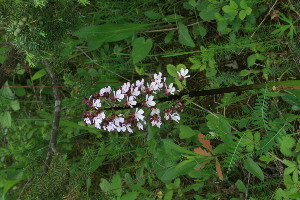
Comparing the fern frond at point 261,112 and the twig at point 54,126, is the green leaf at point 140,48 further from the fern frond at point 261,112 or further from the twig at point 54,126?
the fern frond at point 261,112

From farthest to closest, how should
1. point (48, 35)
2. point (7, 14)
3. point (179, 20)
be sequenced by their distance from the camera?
point (179, 20)
point (48, 35)
point (7, 14)

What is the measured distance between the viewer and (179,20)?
2705mm

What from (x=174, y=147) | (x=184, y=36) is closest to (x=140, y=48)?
(x=184, y=36)

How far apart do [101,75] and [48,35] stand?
0.88 meters

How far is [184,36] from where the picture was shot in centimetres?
258

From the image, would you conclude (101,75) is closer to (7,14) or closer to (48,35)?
(48,35)

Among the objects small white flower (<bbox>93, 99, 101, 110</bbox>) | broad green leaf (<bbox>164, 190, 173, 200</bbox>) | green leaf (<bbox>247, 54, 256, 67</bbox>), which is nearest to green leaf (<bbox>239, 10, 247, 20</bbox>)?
green leaf (<bbox>247, 54, 256, 67</bbox>)

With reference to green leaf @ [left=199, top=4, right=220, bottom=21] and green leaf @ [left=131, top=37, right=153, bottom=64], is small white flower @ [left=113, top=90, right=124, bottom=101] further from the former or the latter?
green leaf @ [left=199, top=4, right=220, bottom=21]

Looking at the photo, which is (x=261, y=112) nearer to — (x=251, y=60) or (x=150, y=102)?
(x=251, y=60)

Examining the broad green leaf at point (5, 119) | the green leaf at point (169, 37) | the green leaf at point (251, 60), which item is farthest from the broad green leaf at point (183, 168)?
the broad green leaf at point (5, 119)

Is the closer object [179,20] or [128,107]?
[128,107]

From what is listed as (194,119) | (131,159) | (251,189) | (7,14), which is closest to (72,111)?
(131,159)

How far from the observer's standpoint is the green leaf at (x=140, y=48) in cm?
260

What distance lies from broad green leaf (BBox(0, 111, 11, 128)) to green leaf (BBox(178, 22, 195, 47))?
175 cm
